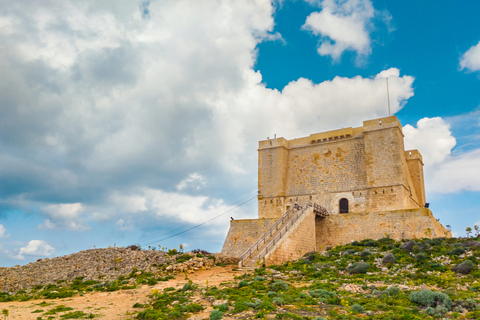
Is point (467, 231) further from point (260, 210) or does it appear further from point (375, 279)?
point (260, 210)

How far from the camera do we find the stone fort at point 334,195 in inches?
955

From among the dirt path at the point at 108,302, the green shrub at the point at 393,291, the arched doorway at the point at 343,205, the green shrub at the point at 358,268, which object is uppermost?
the arched doorway at the point at 343,205

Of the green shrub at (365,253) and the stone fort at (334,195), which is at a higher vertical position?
the stone fort at (334,195)

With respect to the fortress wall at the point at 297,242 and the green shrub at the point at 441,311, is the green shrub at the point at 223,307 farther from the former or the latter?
the fortress wall at the point at 297,242

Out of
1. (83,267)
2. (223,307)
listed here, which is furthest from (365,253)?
(83,267)

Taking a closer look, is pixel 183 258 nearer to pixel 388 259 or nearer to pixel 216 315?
pixel 388 259

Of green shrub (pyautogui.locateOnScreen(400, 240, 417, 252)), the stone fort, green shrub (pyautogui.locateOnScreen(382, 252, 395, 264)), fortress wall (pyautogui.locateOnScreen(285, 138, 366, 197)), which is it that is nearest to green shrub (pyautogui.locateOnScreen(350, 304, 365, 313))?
green shrub (pyautogui.locateOnScreen(382, 252, 395, 264))

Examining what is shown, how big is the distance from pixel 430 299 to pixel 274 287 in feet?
16.7

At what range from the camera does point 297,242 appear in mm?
23766

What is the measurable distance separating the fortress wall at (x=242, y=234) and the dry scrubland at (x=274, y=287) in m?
6.71

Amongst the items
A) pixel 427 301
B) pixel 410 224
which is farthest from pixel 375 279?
pixel 410 224

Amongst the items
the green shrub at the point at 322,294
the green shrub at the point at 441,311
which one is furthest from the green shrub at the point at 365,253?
the green shrub at the point at 441,311

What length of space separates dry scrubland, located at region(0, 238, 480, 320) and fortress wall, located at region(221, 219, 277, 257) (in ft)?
22.0

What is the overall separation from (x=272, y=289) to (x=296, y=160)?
2070 cm
